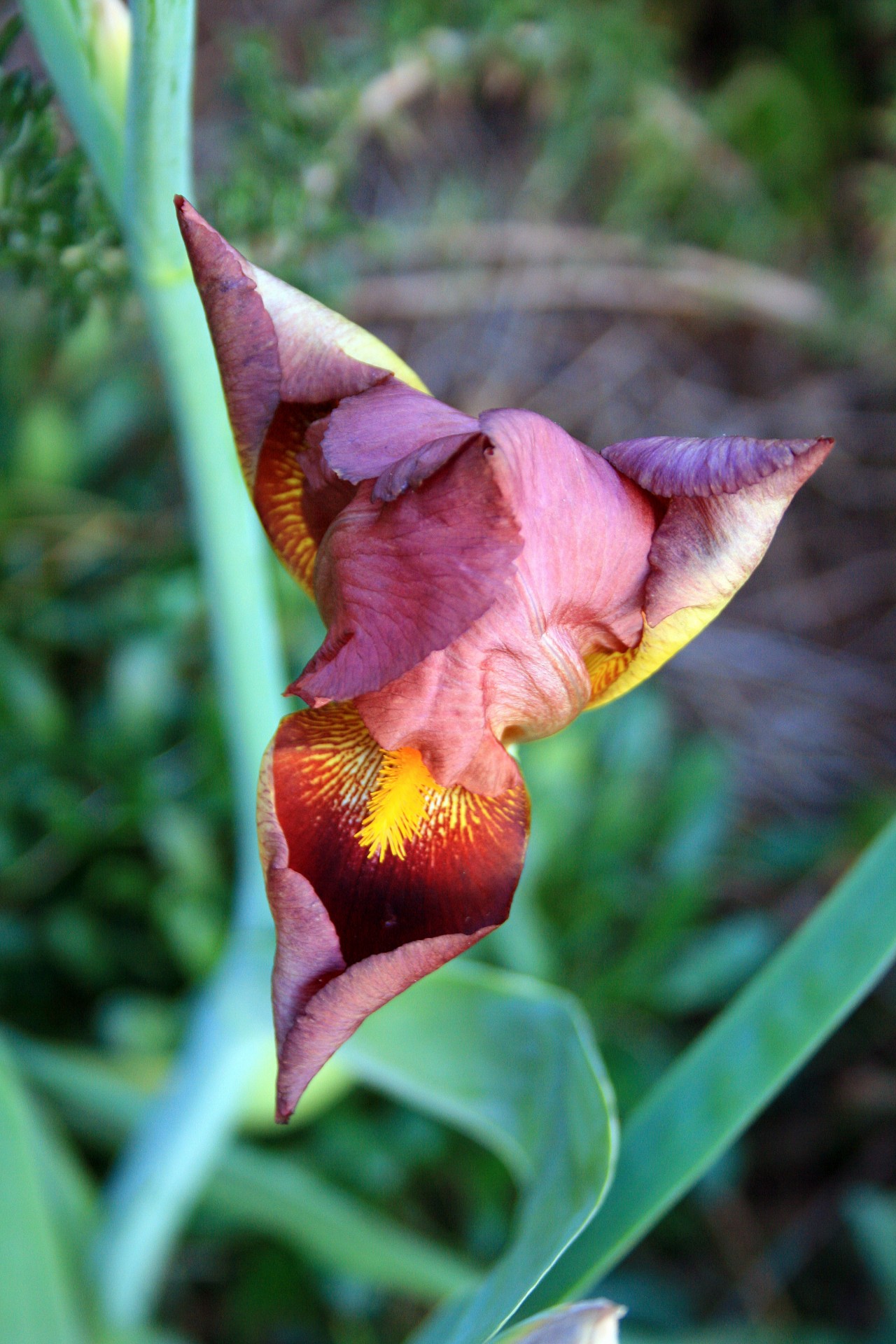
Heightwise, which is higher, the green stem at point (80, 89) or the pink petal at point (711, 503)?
the green stem at point (80, 89)

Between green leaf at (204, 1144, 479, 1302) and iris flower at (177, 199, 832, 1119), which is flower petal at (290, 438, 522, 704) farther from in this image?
green leaf at (204, 1144, 479, 1302)

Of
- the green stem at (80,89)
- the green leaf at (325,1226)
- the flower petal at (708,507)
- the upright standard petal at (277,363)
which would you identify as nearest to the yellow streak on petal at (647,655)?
the flower petal at (708,507)

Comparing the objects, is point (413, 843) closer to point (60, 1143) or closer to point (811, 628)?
A: point (60, 1143)

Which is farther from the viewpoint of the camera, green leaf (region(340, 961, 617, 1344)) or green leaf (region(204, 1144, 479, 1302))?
green leaf (region(204, 1144, 479, 1302))

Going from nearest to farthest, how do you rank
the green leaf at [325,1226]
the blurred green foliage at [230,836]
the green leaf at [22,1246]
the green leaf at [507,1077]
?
the green leaf at [507,1077] < the green leaf at [22,1246] < the green leaf at [325,1226] < the blurred green foliage at [230,836]

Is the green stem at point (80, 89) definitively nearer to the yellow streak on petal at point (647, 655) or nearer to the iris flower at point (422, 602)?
the iris flower at point (422, 602)

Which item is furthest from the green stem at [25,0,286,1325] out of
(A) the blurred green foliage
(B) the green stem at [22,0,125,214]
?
(A) the blurred green foliage

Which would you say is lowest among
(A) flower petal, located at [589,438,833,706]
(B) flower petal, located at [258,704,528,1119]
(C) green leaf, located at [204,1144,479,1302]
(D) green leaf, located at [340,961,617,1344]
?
(C) green leaf, located at [204,1144,479,1302]

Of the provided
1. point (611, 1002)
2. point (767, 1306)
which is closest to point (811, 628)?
point (611, 1002)
